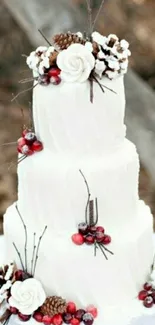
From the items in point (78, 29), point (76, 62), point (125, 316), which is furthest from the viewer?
point (78, 29)

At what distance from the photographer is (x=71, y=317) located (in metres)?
1.41

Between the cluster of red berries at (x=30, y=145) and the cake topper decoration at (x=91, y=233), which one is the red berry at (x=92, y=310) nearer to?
the cake topper decoration at (x=91, y=233)

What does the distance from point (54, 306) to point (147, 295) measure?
0.21 meters

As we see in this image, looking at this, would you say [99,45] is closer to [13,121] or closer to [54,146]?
[54,146]

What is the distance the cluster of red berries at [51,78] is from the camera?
1344mm

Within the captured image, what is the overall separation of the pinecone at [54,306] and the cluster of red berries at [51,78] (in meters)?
0.45

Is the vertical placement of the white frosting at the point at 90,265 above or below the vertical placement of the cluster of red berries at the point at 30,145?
below

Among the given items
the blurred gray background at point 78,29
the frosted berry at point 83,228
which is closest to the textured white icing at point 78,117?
the frosted berry at point 83,228

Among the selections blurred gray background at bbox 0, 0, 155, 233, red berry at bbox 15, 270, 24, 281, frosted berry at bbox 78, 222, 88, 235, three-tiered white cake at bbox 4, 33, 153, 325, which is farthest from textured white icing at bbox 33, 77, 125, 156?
blurred gray background at bbox 0, 0, 155, 233

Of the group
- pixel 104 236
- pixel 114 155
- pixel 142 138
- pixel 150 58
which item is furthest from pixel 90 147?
pixel 150 58

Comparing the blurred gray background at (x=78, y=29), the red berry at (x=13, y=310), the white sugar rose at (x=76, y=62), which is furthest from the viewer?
the blurred gray background at (x=78, y=29)

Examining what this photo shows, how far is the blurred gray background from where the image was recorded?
365 cm

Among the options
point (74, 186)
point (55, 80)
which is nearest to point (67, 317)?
point (74, 186)

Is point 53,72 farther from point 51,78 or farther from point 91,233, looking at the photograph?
point 91,233
